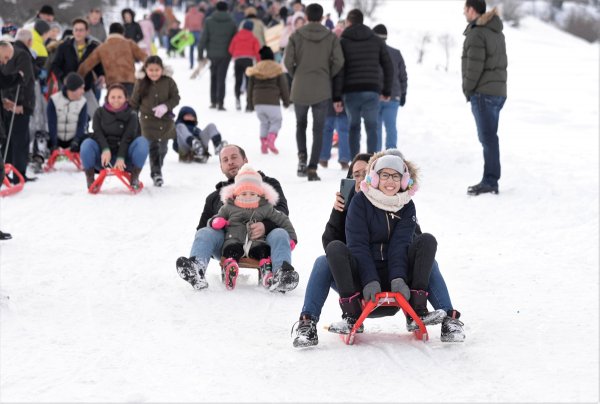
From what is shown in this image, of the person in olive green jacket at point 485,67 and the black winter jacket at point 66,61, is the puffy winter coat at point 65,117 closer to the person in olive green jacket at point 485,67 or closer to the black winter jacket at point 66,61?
the black winter jacket at point 66,61

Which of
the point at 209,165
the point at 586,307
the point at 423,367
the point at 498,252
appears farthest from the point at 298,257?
the point at 209,165

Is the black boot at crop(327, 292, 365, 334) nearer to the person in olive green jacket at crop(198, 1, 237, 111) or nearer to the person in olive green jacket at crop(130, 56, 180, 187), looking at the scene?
the person in olive green jacket at crop(130, 56, 180, 187)

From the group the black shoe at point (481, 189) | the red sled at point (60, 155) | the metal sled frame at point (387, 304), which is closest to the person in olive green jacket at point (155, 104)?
the red sled at point (60, 155)

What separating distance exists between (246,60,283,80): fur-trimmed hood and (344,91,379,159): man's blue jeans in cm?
295

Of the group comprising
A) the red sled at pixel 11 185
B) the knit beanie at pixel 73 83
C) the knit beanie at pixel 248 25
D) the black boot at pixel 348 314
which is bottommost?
the red sled at pixel 11 185

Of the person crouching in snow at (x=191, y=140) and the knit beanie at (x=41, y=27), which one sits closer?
the person crouching in snow at (x=191, y=140)

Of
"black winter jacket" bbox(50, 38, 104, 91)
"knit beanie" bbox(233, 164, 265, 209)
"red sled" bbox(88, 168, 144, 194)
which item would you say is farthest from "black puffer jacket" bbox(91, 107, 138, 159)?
"knit beanie" bbox(233, 164, 265, 209)

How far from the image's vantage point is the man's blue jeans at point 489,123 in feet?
30.5

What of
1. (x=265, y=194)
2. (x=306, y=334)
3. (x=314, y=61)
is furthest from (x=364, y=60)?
(x=306, y=334)

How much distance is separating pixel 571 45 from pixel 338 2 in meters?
16.2

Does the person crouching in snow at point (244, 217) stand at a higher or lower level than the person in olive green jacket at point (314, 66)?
lower

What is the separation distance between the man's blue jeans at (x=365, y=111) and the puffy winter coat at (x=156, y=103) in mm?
1985

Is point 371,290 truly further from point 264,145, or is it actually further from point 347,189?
point 264,145

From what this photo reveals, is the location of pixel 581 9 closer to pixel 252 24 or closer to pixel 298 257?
pixel 252 24
